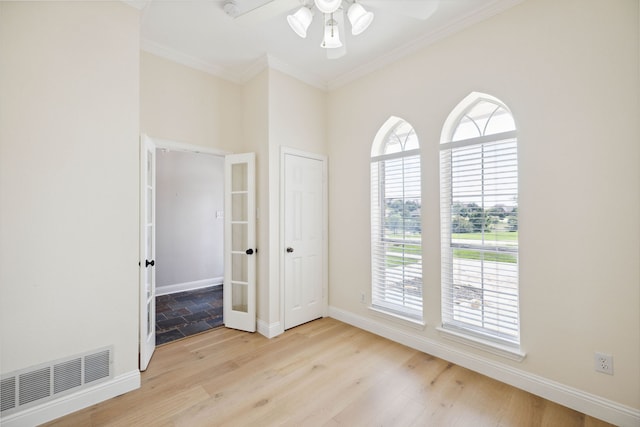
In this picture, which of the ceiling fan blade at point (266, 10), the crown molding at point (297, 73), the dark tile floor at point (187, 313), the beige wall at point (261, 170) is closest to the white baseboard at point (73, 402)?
the dark tile floor at point (187, 313)

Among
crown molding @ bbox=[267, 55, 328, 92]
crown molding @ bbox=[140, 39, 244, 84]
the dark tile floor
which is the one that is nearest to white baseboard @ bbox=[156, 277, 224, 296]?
the dark tile floor

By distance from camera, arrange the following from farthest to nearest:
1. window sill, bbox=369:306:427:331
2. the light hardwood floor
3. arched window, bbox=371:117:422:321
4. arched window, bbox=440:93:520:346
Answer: arched window, bbox=371:117:422:321 < window sill, bbox=369:306:427:331 < arched window, bbox=440:93:520:346 < the light hardwood floor

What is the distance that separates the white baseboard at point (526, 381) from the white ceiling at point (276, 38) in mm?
2785

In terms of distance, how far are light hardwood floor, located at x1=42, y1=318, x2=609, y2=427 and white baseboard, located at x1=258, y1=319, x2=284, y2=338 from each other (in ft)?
0.66

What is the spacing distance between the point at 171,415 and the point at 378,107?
3.35m

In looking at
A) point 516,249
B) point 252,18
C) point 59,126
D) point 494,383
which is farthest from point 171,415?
point 516,249

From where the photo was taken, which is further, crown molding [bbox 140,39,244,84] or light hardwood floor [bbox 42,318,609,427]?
crown molding [bbox 140,39,244,84]

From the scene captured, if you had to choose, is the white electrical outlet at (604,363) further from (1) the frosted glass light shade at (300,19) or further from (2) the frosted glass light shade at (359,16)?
(1) the frosted glass light shade at (300,19)

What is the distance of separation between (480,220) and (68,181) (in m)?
3.21

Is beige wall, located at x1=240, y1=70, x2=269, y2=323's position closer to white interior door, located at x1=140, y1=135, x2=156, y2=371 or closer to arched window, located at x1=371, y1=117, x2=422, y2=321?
white interior door, located at x1=140, y1=135, x2=156, y2=371

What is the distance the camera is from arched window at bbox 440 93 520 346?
2.33 meters

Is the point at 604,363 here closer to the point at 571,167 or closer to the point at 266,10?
the point at 571,167

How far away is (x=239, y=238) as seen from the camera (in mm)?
3404

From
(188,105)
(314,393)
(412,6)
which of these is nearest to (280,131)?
(188,105)
